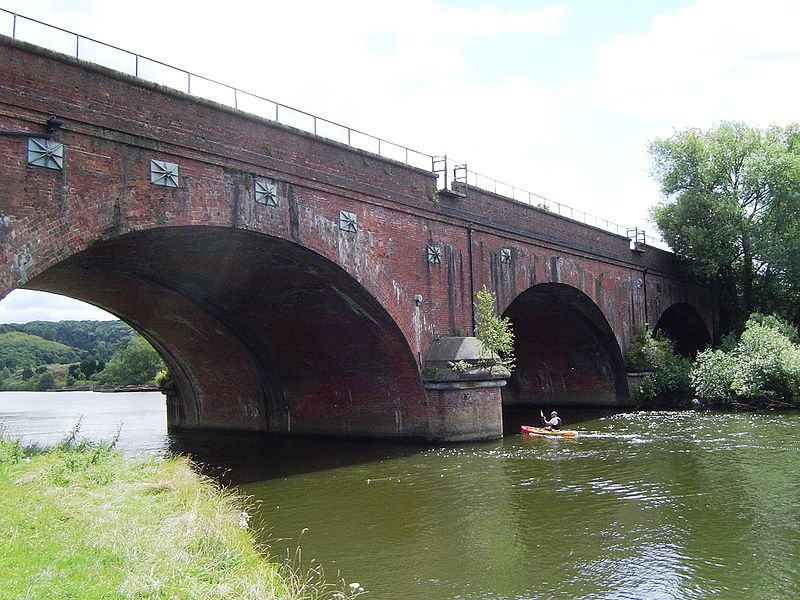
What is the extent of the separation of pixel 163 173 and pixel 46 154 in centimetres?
199

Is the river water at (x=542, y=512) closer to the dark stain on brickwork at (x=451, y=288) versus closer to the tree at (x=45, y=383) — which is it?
the dark stain on brickwork at (x=451, y=288)

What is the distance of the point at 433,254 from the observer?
59.5 ft

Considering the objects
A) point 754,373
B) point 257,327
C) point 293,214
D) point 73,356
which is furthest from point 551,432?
point 73,356

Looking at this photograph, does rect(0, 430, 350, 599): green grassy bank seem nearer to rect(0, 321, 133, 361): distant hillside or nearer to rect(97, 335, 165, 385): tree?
rect(97, 335, 165, 385): tree

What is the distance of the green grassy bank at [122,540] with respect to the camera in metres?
5.58

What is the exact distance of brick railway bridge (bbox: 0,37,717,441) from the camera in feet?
34.4

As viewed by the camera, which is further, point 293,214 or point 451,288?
point 451,288

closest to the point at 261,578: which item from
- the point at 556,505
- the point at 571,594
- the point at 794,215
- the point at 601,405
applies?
the point at 571,594

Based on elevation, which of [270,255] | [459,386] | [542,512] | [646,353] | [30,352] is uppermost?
[30,352]

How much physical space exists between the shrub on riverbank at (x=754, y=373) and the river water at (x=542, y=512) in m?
5.42

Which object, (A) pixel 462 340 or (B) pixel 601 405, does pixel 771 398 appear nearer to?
(B) pixel 601 405

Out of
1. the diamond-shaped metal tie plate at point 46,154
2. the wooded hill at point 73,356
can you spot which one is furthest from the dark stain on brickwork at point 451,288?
the wooded hill at point 73,356

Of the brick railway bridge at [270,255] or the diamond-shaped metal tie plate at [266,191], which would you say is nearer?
the brick railway bridge at [270,255]

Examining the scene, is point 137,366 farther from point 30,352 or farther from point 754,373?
point 30,352
